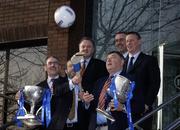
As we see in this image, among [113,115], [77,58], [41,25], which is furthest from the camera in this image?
[41,25]

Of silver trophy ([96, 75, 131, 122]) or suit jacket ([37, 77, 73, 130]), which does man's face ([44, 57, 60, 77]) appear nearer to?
suit jacket ([37, 77, 73, 130])

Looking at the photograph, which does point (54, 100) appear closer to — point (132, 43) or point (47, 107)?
point (47, 107)

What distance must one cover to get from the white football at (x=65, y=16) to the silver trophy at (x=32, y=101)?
2.76 m

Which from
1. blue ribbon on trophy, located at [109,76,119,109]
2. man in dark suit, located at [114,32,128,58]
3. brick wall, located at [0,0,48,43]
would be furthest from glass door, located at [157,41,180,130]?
blue ribbon on trophy, located at [109,76,119,109]

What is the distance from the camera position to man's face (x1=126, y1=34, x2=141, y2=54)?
6.45 m

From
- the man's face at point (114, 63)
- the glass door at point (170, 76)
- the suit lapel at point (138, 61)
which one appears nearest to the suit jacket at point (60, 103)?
the man's face at point (114, 63)

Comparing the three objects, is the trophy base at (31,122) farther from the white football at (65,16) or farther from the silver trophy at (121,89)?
the white football at (65,16)

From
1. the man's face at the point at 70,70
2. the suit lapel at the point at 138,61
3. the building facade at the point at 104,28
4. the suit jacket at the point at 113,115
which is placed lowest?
the suit jacket at the point at 113,115

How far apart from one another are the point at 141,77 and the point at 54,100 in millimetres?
1242

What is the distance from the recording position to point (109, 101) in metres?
6.09

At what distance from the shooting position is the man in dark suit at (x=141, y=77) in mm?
6141

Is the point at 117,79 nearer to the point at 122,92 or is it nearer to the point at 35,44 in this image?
the point at 122,92

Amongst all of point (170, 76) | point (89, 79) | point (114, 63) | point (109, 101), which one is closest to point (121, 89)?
point (109, 101)

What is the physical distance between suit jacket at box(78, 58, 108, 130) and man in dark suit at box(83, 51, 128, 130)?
0.58 feet
